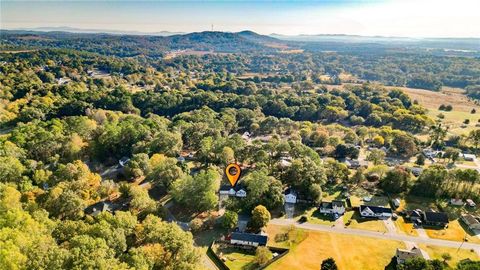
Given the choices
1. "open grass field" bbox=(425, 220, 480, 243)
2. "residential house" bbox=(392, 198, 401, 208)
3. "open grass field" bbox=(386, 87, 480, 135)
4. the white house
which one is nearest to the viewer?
"open grass field" bbox=(425, 220, 480, 243)

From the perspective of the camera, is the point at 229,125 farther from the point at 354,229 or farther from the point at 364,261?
the point at 364,261

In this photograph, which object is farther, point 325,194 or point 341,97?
point 341,97

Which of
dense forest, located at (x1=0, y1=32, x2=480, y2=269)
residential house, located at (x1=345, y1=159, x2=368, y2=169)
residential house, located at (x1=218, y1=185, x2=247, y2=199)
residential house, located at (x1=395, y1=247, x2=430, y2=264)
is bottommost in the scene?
residential house, located at (x1=345, y1=159, x2=368, y2=169)

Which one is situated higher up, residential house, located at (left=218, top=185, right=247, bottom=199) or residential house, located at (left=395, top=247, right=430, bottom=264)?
residential house, located at (left=395, top=247, right=430, bottom=264)

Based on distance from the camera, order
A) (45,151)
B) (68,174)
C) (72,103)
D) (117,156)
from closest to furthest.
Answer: (68,174), (45,151), (117,156), (72,103)

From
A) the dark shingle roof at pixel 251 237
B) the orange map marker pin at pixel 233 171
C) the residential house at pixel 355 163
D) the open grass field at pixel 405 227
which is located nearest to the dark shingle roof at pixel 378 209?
the open grass field at pixel 405 227

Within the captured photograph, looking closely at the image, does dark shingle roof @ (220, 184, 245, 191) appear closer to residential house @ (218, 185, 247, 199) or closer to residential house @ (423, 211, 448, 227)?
residential house @ (218, 185, 247, 199)

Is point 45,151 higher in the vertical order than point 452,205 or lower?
higher

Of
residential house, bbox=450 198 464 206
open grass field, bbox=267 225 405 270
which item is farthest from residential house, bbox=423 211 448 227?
open grass field, bbox=267 225 405 270

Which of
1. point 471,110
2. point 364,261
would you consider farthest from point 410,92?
point 364,261
